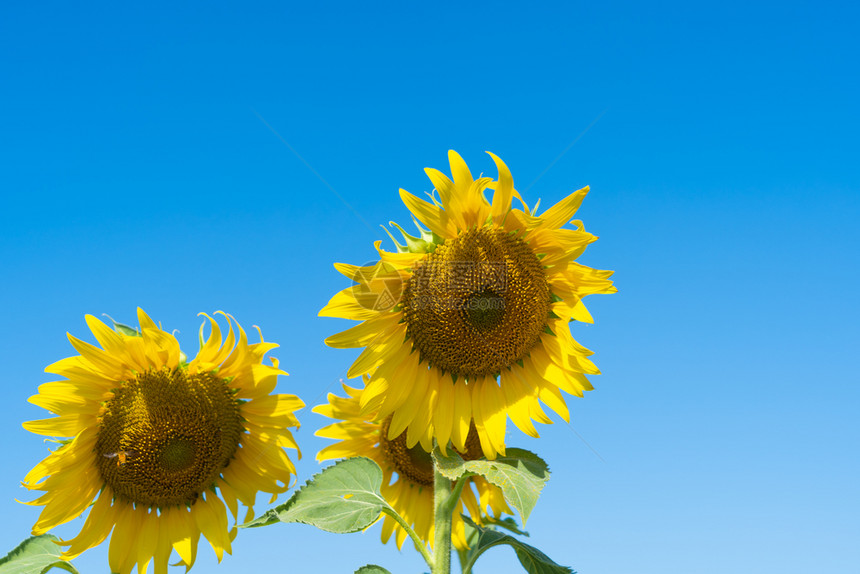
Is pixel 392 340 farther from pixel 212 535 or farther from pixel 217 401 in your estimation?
pixel 212 535

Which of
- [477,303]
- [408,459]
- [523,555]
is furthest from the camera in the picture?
[408,459]

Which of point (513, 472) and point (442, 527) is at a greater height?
point (513, 472)

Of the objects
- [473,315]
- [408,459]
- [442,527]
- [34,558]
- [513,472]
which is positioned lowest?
[34,558]

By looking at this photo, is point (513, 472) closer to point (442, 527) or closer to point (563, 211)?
point (442, 527)

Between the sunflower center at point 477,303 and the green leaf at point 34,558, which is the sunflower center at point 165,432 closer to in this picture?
the green leaf at point 34,558

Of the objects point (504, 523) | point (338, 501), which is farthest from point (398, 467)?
point (338, 501)

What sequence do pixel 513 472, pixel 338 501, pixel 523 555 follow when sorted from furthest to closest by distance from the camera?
1. pixel 523 555
2. pixel 338 501
3. pixel 513 472

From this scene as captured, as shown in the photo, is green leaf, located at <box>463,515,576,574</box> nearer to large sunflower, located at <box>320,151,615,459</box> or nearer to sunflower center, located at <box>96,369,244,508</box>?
large sunflower, located at <box>320,151,615,459</box>

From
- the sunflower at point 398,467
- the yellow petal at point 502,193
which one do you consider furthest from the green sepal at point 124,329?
the yellow petal at point 502,193
